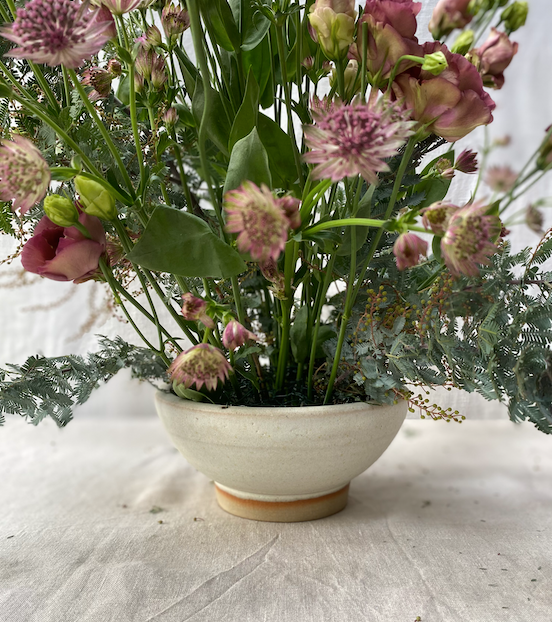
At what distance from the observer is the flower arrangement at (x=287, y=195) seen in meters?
0.24

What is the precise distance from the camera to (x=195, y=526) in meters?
0.41

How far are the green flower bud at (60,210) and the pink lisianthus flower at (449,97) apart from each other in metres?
0.16

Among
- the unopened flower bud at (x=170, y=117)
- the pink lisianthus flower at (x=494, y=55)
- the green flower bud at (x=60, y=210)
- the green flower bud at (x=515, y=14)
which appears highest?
the green flower bud at (x=515, y=14)

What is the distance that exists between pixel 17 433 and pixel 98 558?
333 mm

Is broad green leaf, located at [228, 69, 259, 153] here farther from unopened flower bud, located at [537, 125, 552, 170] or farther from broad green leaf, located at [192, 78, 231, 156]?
unopened flower bud, located at [537, 125, 552, 170]

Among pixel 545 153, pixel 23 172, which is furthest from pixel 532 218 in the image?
pixel 23 172

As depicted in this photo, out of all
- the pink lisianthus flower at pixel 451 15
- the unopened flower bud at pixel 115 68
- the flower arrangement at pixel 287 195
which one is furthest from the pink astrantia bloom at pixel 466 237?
the unopened flower bud at pixel 115 68

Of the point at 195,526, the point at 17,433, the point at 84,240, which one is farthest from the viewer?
the point at 17,433

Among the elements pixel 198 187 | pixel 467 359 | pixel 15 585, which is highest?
pixel 198 187

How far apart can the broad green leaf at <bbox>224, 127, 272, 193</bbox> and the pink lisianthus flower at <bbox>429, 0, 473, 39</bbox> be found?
0.10 metres

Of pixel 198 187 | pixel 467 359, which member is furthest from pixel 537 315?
pixel 198 187

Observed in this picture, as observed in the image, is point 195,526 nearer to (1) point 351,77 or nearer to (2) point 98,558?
(2) point 98,558

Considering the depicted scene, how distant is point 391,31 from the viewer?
27cm

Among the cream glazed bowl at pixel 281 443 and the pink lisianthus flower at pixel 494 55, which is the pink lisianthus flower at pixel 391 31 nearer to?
the pink lisianthus flower at pixel 494 55
